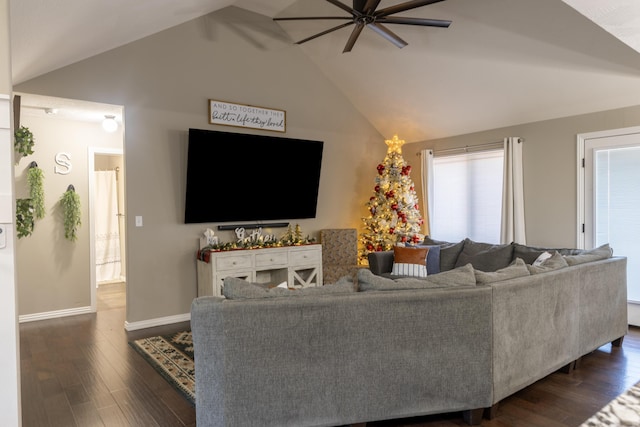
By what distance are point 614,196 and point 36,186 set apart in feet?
22.5

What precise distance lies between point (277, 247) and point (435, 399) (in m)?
3.13

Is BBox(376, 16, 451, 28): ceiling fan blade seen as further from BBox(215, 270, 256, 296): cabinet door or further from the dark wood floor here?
BBox(215, 270, 256, 296): cabinet door

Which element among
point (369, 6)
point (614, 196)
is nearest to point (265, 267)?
point (369, 6)

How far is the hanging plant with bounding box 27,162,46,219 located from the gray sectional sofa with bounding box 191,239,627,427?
3.78 m

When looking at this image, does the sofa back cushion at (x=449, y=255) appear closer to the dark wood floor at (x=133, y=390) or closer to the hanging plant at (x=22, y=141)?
the dark wood floor at (x=133, y=390)

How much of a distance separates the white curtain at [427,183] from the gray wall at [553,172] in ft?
4.03

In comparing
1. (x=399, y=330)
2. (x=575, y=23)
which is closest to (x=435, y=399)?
(x=399, y=330)

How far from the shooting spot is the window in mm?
5762

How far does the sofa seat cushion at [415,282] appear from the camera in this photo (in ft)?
8.05

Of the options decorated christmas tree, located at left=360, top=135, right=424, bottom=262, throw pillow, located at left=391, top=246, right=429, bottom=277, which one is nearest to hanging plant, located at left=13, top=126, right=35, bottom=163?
throw pillow, located at left=391, top=246, right=429, bottom=277

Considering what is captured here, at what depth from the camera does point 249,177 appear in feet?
17.6

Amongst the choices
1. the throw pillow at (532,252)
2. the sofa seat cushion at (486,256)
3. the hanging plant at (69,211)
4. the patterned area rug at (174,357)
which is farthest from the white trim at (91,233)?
the throw pillow at (532,252)

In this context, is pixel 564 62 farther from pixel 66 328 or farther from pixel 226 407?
pixel 66 328

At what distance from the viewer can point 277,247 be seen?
5.20 metres
